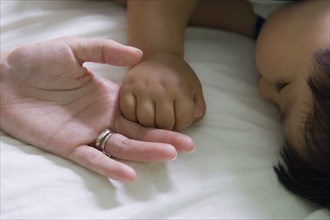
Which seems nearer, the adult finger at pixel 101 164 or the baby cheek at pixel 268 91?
the adult finger at pixel 101 164

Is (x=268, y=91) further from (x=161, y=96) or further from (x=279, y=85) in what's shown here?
(x=161, y=96)

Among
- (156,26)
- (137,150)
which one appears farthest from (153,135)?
(156,26)

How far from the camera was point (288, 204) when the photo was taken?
2.08 feet

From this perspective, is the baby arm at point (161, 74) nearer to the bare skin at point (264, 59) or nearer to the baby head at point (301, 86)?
the bare skin at point (264, 59)

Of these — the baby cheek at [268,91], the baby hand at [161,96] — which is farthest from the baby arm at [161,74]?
the baby cheek at [268,91]

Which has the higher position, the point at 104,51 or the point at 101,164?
the point at 104,51

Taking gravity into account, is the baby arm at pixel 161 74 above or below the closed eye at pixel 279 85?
above

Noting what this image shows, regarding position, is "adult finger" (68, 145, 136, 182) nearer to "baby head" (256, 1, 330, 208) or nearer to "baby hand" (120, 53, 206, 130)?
"baby hand" (120, 53, 206, 130)

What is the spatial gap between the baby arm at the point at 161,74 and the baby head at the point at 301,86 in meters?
0.12

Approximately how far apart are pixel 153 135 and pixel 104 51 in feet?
0.40

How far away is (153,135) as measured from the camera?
625mm

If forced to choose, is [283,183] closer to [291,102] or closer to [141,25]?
[291,102]

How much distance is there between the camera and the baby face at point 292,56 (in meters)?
0.65

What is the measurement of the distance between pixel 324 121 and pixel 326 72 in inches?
2.5
